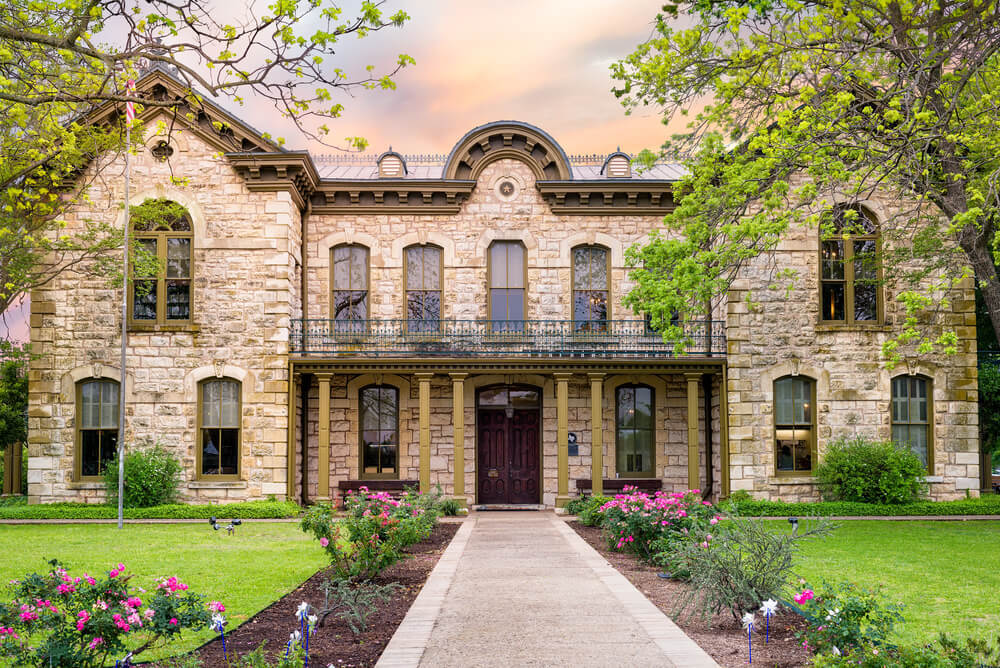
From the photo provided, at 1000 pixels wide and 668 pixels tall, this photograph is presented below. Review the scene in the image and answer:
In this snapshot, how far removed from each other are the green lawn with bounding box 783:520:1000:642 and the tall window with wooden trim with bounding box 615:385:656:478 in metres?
5.30

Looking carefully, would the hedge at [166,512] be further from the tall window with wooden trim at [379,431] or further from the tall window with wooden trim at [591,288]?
the tall window with wooden trim at [591,288]

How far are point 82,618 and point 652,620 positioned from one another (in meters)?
4.85

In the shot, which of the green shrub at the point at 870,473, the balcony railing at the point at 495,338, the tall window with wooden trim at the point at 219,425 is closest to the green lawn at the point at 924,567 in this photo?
the green shrub at the point at 870,473

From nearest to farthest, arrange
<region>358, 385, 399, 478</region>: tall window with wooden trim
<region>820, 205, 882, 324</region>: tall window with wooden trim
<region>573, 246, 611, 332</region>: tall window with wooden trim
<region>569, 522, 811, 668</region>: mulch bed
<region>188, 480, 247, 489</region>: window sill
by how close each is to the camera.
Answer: <region>569, 522, 811, 668</region>: mulch bed → <region>188, 480, 247, 489</region>: window sill → <region>820, 205, 882, 324</region>: tall window with wooden trim → <region>358, 385, 399, 478</region>: tall window with wooden trim → <region>573, 246, 611, 332</region>: tall window with wooden trim

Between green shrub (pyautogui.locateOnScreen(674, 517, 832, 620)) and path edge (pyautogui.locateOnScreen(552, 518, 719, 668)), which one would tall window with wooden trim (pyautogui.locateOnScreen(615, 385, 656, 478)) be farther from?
green shrub (pyautogui.locateOnScreen(674, 517, 832, 620))

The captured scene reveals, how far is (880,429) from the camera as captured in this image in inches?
773

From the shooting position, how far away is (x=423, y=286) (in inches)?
841

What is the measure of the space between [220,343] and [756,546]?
47.6 ft

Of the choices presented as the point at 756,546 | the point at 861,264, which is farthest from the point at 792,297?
the point at 756,546

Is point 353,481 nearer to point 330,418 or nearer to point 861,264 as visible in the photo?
point 330,418

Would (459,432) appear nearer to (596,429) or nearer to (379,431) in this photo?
(379,431)

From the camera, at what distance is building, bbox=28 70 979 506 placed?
19.5 metres

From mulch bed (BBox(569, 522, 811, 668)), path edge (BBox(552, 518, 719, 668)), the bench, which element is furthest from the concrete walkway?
the bench

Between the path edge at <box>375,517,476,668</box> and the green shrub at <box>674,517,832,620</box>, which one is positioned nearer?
the path edge at <box>375,517,476,668</box>
